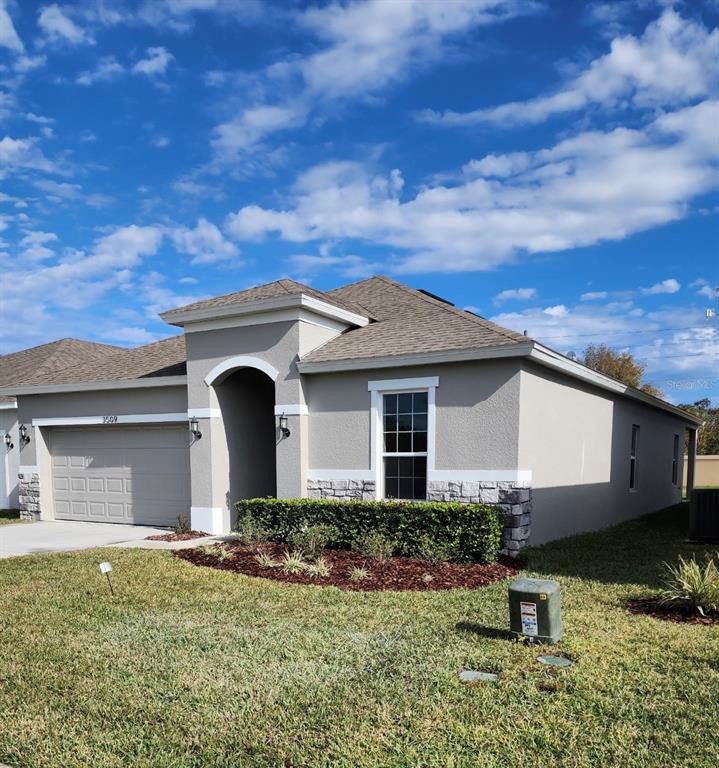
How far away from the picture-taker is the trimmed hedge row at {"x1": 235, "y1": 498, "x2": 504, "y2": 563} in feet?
29.4

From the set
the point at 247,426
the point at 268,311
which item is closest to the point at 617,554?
the point at 268,311

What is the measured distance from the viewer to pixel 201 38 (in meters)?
9.91

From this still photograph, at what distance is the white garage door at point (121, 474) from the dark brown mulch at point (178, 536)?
1181 mm

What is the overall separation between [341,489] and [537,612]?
20.3 ft

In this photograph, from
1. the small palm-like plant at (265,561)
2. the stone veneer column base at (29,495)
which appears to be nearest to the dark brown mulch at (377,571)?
the small palm-like plant at (265,561)

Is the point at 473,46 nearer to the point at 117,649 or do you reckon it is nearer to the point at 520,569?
the point at 520,569

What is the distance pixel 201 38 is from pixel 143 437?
8584 mm

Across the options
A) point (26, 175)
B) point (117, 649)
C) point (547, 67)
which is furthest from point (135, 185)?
point (117, 649)

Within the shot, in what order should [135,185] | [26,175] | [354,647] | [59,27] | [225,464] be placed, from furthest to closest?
[135,185] → [26,175] → [225,464] → [59,27] → [354,647]

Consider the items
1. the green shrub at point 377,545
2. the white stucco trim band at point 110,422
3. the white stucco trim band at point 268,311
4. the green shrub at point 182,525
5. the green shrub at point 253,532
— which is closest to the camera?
the green shrub at point 377,545

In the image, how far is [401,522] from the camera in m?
9.43

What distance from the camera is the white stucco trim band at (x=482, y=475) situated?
31.4ft

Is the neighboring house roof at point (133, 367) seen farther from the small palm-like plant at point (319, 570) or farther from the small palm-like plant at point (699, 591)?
the small palm-like plant at point (699, 591)

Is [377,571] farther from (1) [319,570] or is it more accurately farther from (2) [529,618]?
(2) [529,618]
